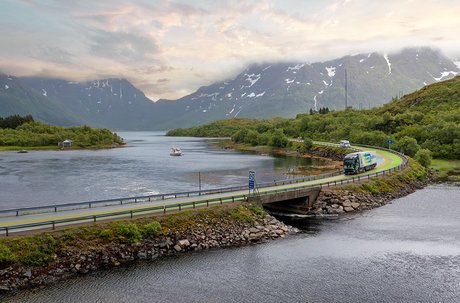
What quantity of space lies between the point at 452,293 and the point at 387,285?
5098 mm

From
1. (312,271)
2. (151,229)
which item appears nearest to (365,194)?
(312,271)

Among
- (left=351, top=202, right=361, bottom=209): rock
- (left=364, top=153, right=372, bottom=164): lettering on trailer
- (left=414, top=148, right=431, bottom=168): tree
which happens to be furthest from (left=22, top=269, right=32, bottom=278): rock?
(left=414, top=148, right=431, bottom=168): tree

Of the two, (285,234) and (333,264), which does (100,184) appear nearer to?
(285,234)

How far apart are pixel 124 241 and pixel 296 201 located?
108 feet

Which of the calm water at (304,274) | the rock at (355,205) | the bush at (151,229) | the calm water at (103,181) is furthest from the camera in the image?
the calm water at (103,181)

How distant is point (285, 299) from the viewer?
33281mm

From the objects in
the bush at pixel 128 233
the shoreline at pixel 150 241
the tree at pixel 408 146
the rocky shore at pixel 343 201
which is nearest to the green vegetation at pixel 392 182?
the rocky shore at pixel 343 201

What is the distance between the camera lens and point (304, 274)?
38406mm

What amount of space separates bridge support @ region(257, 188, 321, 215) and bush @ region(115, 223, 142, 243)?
80.5 feet

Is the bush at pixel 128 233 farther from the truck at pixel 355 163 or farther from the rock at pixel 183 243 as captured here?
the truck at pixel 355 163

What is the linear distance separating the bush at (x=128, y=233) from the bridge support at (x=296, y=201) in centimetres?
2455

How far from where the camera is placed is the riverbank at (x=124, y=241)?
116ft

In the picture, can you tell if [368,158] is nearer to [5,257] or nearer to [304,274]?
[304,274]

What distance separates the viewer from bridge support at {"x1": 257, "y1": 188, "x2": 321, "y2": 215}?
62.2 m
